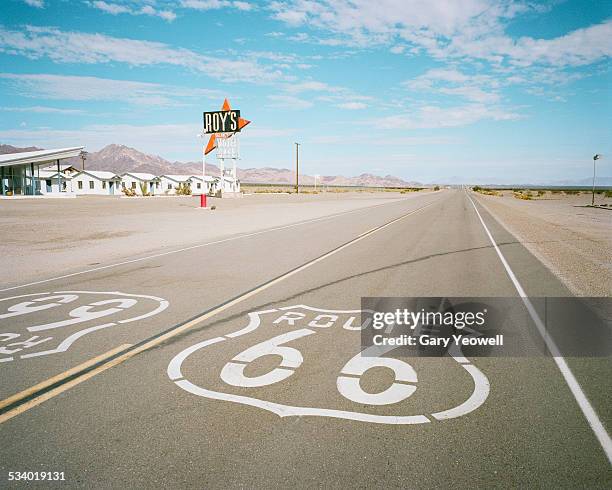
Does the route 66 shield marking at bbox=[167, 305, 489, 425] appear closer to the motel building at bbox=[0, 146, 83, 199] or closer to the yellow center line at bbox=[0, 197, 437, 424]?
the yellow center line at bbox=[0, 197, 437, 424]

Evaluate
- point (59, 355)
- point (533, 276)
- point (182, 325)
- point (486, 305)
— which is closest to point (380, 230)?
point (533, 276)

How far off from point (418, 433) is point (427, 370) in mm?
1266

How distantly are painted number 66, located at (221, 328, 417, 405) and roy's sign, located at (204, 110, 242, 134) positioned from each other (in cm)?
5050

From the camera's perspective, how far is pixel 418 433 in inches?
140

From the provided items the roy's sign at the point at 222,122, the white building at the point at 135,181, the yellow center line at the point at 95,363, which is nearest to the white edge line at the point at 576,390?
the yellow center line at the point at 95,363

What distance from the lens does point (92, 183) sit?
79312 millimetres

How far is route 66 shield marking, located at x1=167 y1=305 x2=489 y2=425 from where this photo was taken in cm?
389

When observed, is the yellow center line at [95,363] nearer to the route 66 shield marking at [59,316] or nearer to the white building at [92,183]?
the route 66 shield marking at [59,316]

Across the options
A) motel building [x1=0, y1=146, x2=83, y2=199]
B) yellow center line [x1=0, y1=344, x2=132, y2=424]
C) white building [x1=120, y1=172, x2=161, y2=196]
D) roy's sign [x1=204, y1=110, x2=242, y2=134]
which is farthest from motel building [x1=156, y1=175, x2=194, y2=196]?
yellow center line [x1=0, y1=344, x2=132, y2=424]

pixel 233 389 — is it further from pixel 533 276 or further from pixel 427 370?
pixel 533 276

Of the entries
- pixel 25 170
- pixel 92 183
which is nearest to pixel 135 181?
pixel 92 183

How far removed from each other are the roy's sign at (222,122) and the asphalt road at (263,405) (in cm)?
4763

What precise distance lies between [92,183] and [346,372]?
84728mm

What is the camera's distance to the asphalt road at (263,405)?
10.3ft
